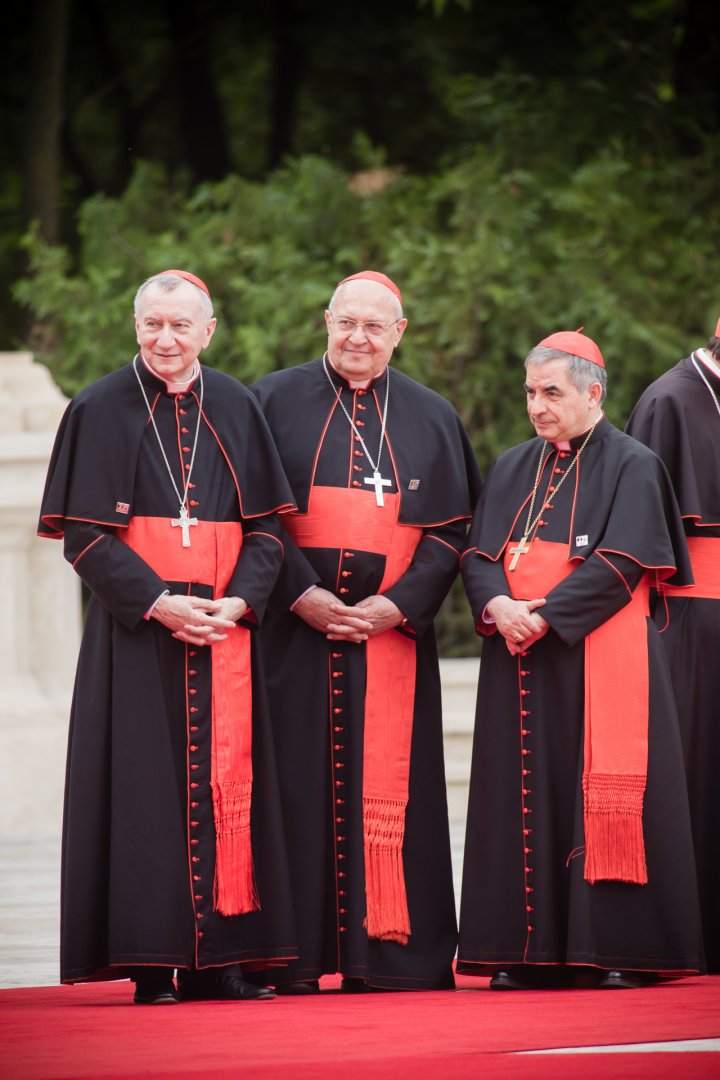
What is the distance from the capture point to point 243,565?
212 inches

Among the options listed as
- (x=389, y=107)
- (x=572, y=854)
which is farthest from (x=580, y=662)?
(x=389, y=107)

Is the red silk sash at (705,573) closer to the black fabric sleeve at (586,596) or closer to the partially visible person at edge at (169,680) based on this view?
the black fabric sleeve at (586,596)

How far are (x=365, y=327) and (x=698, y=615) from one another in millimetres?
1344

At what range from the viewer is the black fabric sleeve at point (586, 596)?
5441mm

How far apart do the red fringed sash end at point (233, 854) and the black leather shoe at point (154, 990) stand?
24 cm

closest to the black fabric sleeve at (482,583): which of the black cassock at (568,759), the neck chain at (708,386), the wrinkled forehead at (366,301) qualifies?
the black cassock at (568,759)

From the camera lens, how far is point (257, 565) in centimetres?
537

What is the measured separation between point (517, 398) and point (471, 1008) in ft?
23.5

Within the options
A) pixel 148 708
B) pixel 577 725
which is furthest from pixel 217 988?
pixel 577 725

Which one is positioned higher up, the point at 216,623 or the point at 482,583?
the point at 482,583

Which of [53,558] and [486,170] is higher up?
[486,170]

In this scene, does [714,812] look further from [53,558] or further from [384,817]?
[53,558]

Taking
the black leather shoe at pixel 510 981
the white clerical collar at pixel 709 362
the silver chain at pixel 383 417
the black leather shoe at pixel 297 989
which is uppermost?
the white clerical collar at pixel 709 362

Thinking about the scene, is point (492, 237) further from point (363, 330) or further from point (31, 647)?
point (363, 330)
